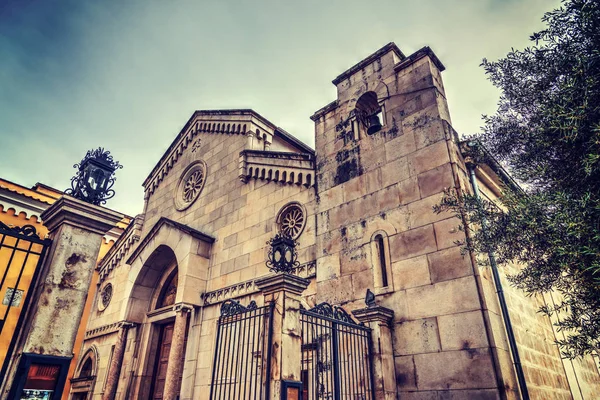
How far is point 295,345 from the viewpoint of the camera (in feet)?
19.9

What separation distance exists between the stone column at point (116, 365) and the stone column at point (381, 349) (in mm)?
9724

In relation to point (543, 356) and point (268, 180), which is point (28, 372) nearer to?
point (268, 180)

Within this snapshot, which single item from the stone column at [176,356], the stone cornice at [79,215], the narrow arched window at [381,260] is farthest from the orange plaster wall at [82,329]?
the narrow arched window at [381,260]

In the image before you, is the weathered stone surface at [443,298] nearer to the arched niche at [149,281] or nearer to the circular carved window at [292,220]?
the circular carved window at [292,220]

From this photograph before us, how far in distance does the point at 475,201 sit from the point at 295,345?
411 cm

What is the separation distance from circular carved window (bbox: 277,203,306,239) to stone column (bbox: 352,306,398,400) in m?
3.58

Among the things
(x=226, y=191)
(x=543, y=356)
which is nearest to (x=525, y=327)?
(x=543, y=356)

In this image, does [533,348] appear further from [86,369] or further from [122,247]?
[86,369]

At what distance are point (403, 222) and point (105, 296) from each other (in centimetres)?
1428

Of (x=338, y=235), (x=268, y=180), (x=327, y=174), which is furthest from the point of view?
(x=268, y=180)

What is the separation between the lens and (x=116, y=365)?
13.1 metres

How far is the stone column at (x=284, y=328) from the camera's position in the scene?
5.75 m

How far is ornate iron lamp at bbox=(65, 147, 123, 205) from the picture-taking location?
19.5 feet

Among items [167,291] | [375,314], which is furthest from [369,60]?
[167,291]
